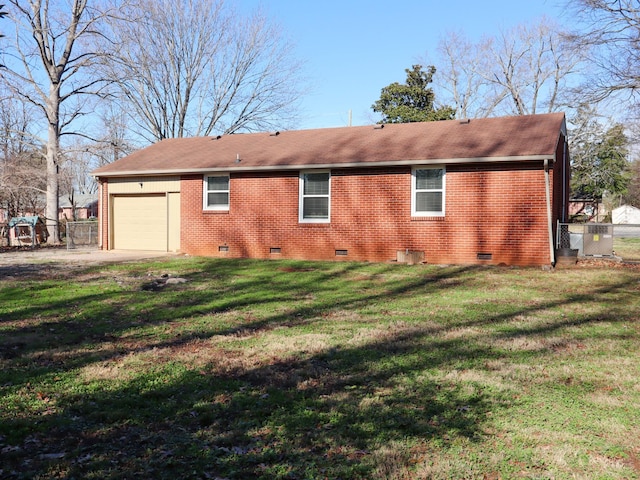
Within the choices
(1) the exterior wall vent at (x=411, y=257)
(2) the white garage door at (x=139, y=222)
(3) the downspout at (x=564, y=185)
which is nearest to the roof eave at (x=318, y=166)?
(2) the white garage door at (x=139, y=222)

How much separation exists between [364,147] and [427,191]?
2.76m

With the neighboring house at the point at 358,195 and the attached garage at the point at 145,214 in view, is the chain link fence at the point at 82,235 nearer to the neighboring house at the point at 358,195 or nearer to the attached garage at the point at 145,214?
the neighboring house at the point at 358,195

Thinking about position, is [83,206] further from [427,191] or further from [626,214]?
[626,214]

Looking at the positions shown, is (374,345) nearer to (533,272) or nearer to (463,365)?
(463,365)

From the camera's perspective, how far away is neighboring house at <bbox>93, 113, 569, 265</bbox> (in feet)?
46.8

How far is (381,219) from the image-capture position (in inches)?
610

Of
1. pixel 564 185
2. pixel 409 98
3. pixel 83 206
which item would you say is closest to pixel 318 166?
pixel 564 185

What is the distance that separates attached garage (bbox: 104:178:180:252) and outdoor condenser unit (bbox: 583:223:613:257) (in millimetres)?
12641

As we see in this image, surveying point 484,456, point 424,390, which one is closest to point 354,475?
point 484,456

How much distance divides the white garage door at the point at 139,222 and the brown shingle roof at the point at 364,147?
1.12 meters

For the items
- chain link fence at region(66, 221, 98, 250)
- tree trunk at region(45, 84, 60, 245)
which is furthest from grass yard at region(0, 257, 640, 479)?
tree trunk at region(45, 84, 60, 245)

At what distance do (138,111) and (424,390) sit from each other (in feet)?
107

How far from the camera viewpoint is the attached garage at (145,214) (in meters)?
18.2

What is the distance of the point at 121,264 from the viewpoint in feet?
47.6
